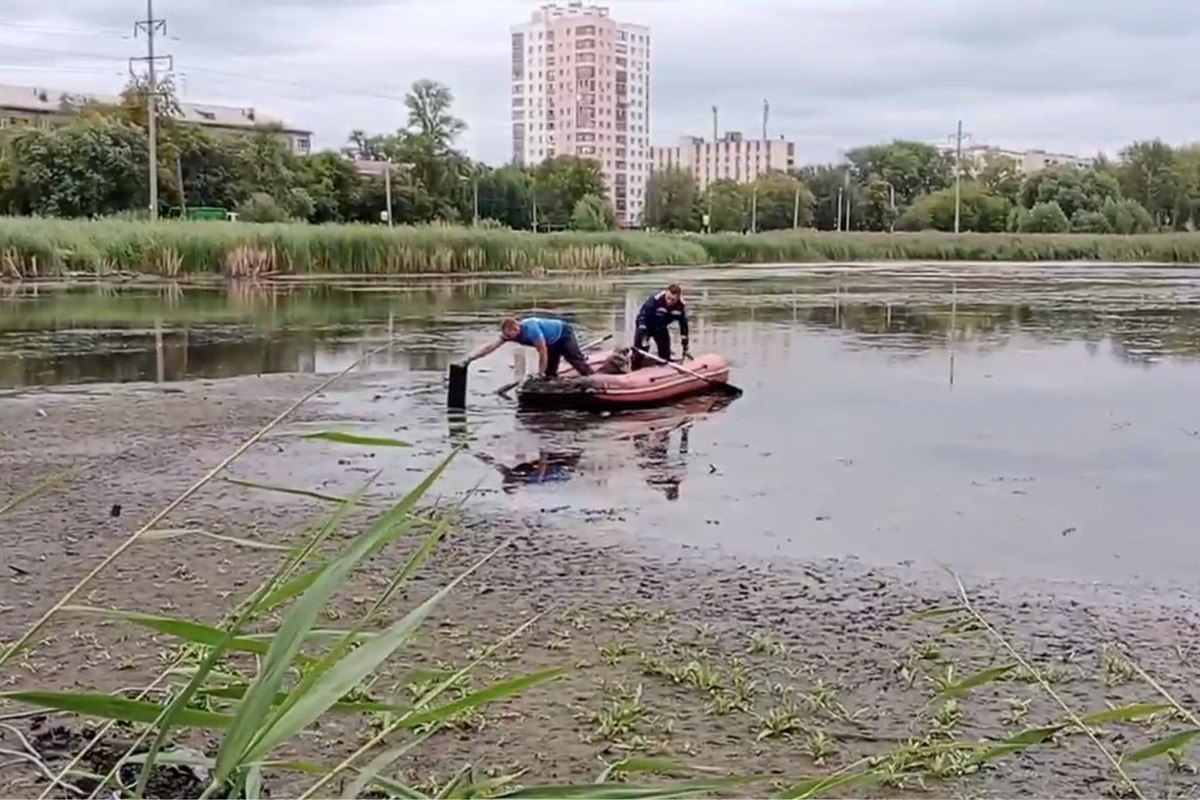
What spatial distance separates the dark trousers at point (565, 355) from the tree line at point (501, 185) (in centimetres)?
4469

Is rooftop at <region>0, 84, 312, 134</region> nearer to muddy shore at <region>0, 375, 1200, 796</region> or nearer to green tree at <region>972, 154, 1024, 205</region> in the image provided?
green tree at <region>972, 154, 1024, 205</region>

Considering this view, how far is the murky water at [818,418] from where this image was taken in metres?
8.48

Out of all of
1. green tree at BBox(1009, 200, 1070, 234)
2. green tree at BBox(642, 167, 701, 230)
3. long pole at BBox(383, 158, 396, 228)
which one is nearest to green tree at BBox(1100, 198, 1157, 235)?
green tree at BBox(1009, 200, 1070, 234)

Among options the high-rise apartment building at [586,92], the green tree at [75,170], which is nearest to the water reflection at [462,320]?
the green tree at [75,170]

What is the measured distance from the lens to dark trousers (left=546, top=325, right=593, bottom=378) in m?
13.7

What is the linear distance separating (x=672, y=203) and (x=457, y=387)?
278 ft

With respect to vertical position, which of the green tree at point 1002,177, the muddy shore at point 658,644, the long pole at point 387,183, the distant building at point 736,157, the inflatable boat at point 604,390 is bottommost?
the muddy shore at point 658,644

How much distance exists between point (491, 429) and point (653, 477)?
265 centimetres

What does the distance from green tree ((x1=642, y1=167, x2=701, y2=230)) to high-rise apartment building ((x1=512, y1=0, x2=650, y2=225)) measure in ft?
88.3

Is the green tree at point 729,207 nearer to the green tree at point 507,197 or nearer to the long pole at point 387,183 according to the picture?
the green tree at point 507,197

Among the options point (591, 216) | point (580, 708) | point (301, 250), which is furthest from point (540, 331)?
point (591, 216)

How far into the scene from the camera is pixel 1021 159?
462ft

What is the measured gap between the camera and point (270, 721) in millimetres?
1660

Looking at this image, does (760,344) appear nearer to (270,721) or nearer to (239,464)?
(239,464)
